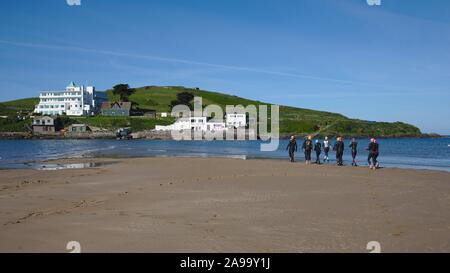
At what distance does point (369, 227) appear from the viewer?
1058 cm

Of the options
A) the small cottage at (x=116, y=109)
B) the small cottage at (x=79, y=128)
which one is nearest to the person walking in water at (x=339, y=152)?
the small cottage at (x=79, y=128)

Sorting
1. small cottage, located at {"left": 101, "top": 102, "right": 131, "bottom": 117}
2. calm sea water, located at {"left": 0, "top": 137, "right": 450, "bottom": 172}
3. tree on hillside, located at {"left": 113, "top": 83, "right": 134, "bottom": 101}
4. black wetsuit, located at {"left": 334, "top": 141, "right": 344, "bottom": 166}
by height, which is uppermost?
tree on hillside, located at {"left": 113, "top": 83, "right": 134, "bottom": 101}

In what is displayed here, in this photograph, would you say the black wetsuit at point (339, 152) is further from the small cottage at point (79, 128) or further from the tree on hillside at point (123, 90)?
the tree on hillside at point (123, 90)

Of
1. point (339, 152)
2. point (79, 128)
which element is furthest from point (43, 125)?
point (339, 152)

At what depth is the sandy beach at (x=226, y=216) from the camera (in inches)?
354

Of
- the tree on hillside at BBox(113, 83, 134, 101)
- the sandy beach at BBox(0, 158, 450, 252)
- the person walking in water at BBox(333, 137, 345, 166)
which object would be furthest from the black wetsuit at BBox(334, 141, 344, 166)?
the tree on hillside at BBox(113, 83, 134, 101)

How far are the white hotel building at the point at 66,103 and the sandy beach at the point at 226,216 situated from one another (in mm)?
153883

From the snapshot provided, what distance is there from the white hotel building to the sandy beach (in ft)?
505

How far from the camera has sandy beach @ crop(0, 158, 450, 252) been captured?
29.5ft

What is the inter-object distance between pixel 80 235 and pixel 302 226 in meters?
5.02

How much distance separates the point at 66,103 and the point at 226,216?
167766 mm

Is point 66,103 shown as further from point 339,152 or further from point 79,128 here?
point 339,152

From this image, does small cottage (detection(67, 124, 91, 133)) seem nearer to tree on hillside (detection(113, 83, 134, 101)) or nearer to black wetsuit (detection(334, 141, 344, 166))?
tree on hillside (detection(113, 83, 134, 101))
